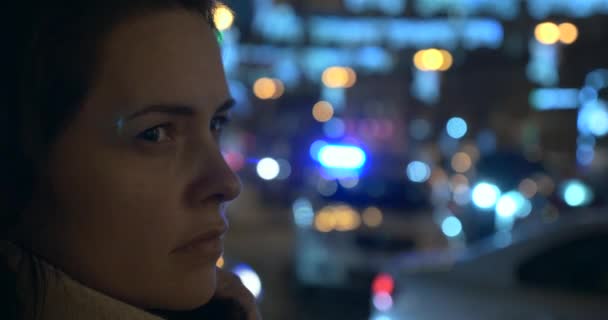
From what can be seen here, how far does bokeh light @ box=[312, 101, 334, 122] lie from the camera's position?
45.9 meters

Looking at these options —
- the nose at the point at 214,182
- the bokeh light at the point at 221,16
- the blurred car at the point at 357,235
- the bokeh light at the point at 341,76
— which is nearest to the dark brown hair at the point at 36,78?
the nose at the point at 214,182

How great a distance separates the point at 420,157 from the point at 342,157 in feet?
70.6

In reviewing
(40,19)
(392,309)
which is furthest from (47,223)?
(392,309)

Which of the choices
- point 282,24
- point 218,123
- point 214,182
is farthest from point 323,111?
point 214,182

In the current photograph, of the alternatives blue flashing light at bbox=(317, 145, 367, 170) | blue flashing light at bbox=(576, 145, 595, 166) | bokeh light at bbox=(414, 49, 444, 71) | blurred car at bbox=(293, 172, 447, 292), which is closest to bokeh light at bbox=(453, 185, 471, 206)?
blue flashing light at bbox=(317, 145, 367, 170)

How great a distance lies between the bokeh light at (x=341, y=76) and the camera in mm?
44594

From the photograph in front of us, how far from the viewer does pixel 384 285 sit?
5668 millimetres

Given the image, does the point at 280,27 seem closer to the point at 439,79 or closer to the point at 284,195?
Answer: the point at 439,79

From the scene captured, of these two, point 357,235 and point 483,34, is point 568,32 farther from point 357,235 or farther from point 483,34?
point 357,235

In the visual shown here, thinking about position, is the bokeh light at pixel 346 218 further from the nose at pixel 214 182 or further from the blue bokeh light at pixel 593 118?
the blue bokeh light at pixel 593 118

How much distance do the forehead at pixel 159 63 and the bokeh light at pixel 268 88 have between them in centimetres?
4495

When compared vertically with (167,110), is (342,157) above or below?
above

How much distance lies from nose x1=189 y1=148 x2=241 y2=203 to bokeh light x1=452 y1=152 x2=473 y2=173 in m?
28.3

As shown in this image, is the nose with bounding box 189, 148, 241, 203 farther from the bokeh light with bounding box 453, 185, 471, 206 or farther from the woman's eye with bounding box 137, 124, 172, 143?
the bokeh light with bounding box 453, 185, 471, 206
